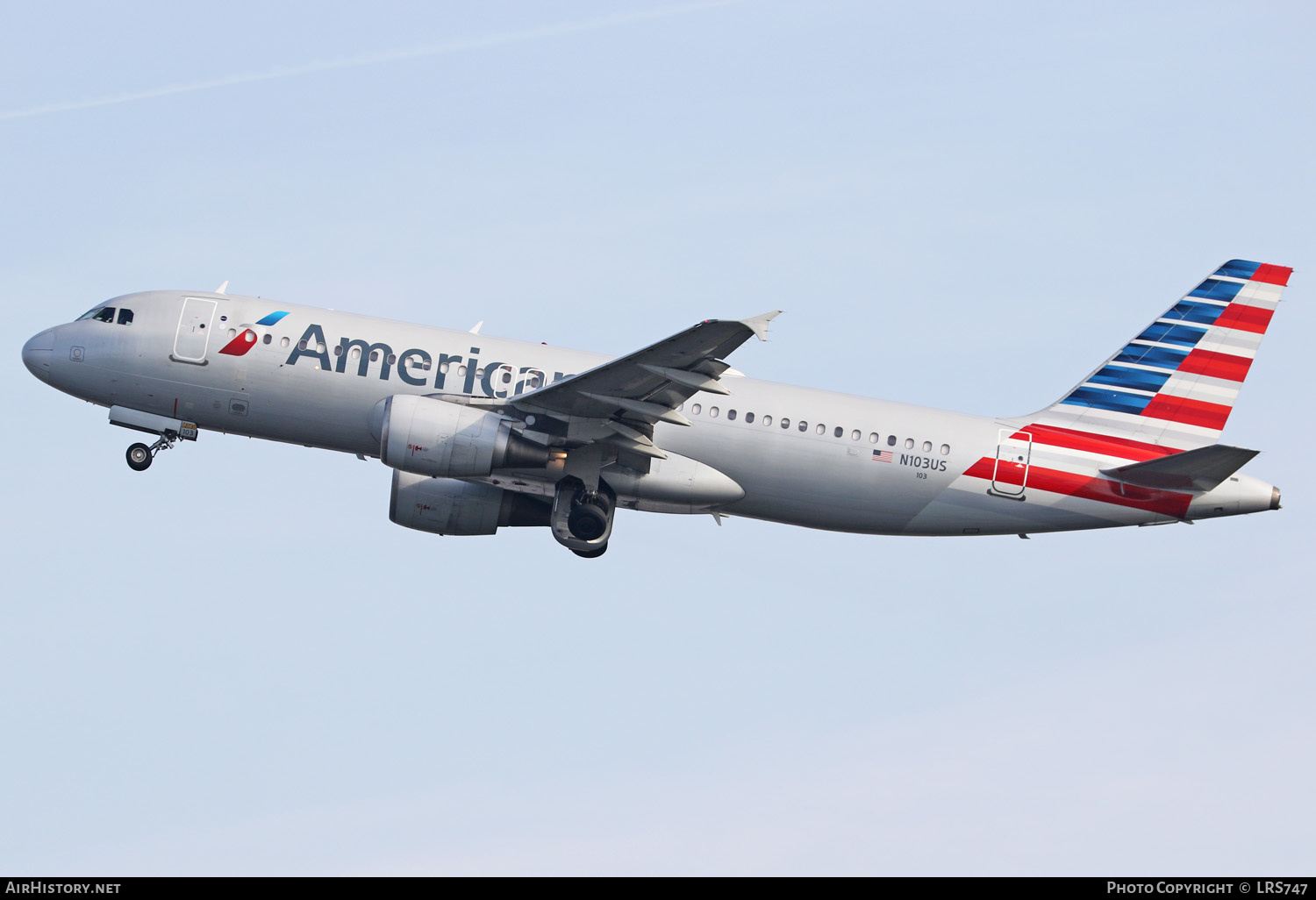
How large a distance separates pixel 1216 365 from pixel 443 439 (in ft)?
64.7

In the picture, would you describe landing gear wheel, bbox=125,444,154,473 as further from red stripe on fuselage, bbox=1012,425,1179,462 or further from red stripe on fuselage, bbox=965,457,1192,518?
red stripe on fuselage, bbox=1012,425,1179,462

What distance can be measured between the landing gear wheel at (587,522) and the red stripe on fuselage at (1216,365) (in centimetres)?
1540

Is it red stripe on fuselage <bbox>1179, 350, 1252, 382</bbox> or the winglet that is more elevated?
red stripe on fuselage <bbox>1179, 350, 1252, 382</bbox>

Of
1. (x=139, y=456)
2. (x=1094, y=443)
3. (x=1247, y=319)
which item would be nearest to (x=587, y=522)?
(x=139, y=456)

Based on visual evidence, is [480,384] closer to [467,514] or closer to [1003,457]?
[467,514]

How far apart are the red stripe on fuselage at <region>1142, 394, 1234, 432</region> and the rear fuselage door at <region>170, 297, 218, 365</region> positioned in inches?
915

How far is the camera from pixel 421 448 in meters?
32.5

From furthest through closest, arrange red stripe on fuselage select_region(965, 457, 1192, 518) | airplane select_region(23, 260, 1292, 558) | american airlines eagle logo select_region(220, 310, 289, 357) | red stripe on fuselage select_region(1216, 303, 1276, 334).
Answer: red stripe on fuselage select_region(1216, 303, 1276, 334), red stripe on fuselage select_region(965, 457, 1192, 518), american airlines eagle logo select_region(220, 310, 289, 357), airplane select_region(23, 260, 1292, 558)

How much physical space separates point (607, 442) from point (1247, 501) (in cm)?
1521

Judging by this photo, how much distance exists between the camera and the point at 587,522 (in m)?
34.2

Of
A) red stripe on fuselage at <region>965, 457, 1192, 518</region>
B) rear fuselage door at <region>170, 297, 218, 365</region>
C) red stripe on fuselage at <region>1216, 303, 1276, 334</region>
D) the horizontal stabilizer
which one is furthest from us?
red stripe on fuselage at <region>1216, 303, 1276, 334</region>

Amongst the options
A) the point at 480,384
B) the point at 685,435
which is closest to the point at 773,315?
the point at 685,435

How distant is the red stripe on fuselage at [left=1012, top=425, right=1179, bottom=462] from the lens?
35719mm


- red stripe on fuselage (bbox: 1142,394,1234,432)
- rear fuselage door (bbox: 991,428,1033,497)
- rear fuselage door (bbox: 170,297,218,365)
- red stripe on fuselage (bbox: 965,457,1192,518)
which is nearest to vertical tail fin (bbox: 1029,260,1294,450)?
red stripe on fuselage (bbox: 1142,394,1234,432)
